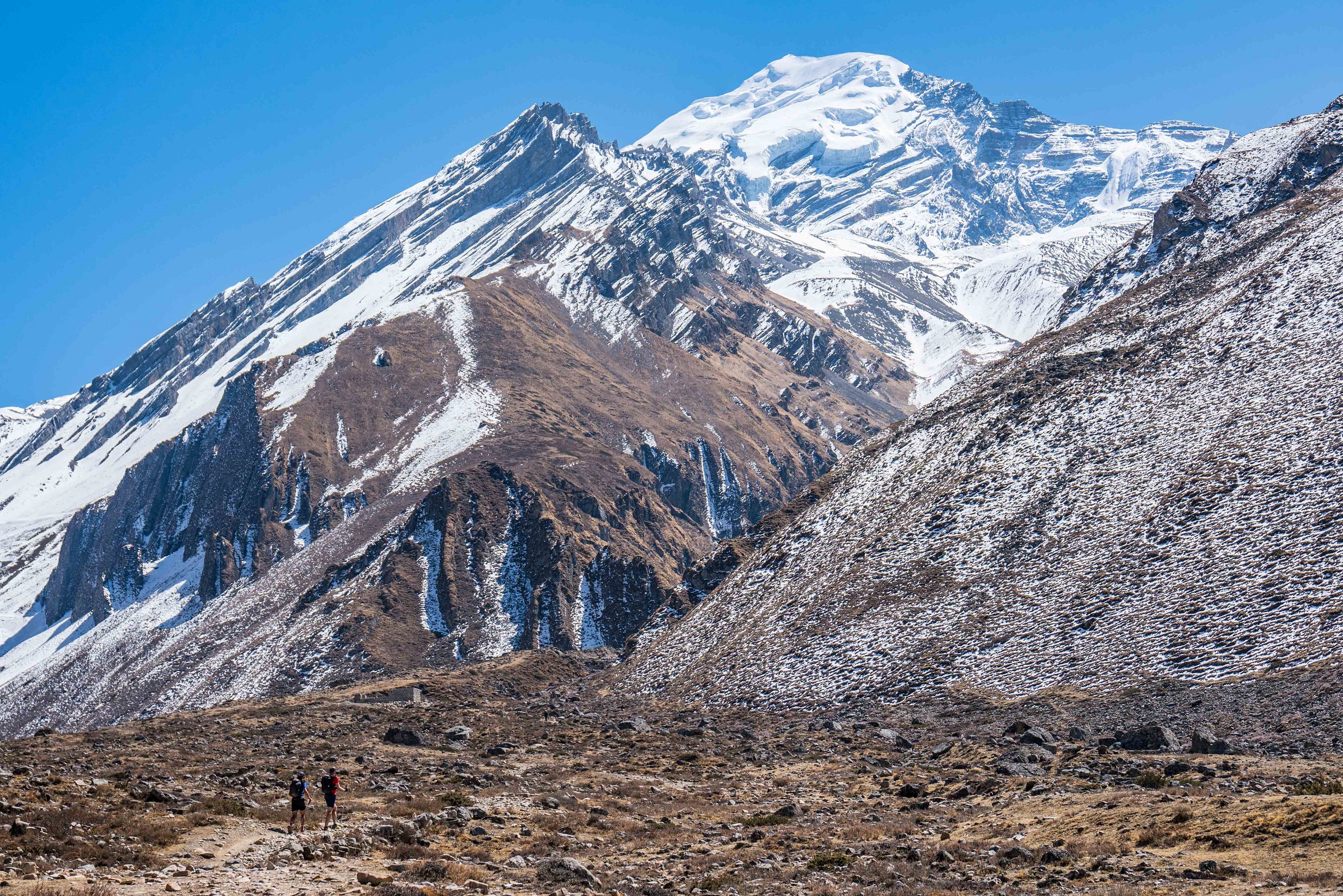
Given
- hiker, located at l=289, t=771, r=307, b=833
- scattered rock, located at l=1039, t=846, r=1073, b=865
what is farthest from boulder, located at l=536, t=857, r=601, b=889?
scattered rock, located at l=1039, t=846, r=1073, b=865

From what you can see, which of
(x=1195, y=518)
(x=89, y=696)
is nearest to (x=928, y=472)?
(x=1195, y=518)

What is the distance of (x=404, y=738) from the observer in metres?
63.8

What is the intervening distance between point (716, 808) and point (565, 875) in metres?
14.4

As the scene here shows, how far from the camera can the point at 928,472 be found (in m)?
97.8

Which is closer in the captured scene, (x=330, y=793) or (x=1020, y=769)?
(x=330, y=793)

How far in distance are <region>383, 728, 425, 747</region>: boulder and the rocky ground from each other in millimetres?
217

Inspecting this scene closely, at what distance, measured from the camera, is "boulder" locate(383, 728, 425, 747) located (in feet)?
208

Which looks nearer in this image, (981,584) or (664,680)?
(981,584)

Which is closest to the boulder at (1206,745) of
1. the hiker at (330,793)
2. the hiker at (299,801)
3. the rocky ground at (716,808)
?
the rocky ground at (716,808)

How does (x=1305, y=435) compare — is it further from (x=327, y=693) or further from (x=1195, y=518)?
(x=327, y=693)

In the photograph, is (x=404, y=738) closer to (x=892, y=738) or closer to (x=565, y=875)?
(x=892, y=738)

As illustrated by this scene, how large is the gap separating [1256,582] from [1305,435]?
16.1 m

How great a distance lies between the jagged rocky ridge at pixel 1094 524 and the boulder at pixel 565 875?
39822mm

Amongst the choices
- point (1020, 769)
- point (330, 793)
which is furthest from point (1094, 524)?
point (330, 793)
